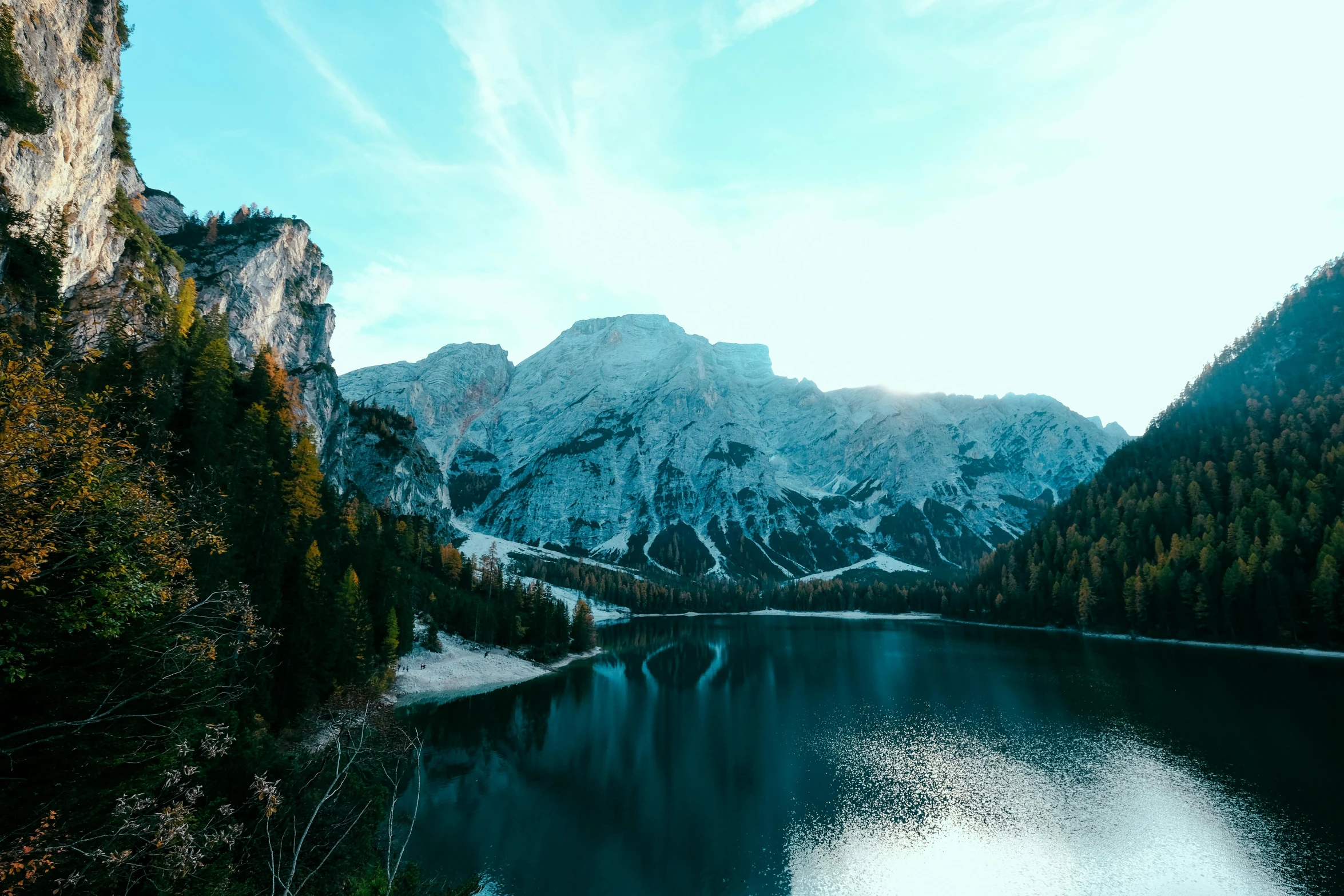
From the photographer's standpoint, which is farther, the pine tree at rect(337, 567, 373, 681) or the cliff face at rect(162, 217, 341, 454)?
the cliff face at rect(162, 217, 341, 454)

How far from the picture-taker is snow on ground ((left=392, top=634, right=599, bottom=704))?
88.1 m

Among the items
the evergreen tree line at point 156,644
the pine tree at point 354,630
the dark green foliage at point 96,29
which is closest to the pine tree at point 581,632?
the pine tree at point 354,630

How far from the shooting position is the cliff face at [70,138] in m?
37.9

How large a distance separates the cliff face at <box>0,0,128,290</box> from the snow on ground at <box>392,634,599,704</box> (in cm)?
6154

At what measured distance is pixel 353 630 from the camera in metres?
70.1

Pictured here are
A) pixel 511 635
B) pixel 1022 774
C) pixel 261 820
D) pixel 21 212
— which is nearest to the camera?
pixel 261 820

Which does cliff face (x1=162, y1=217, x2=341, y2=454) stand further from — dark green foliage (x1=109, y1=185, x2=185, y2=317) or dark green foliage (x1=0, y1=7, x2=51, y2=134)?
dark green foliage (x1=0, y1=7, x2=51, y2=134)

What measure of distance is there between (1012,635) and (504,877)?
159 meters

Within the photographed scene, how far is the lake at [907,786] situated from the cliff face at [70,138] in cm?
4980

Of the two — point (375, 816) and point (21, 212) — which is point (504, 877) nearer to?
point (375, 816)

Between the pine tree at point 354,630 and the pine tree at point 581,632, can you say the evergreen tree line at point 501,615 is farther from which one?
the pine tree at point 354,630

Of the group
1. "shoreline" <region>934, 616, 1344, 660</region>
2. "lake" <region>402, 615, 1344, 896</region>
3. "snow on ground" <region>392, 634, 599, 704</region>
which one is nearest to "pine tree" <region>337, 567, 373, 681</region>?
"lake" <region>402, 615, 1344, 896</region>

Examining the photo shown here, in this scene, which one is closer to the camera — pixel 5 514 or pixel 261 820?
pixel 5 514

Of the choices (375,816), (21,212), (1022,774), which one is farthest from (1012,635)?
(21,212)
